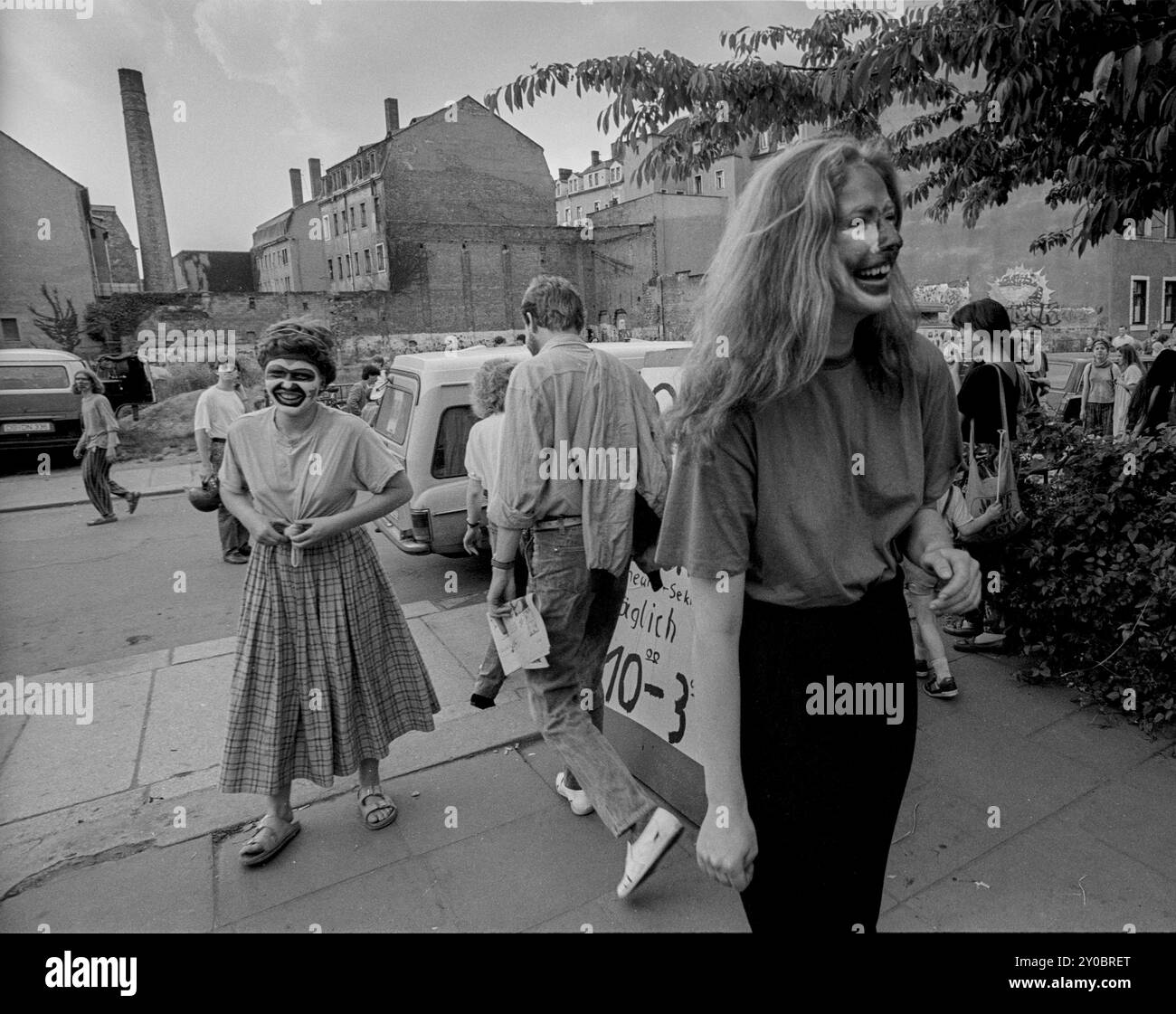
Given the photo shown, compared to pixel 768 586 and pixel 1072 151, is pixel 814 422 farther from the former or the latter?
pixel 1072 151

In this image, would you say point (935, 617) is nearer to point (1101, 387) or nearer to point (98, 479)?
point (1101, 387)

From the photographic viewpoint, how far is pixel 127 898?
2.75 meters

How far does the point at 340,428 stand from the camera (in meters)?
3.02

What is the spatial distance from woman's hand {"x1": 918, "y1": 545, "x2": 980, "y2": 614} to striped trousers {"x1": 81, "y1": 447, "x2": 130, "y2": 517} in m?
10.9

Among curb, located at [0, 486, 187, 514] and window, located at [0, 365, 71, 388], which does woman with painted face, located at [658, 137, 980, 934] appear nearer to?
curb, located at [0, 486, 187, 514]

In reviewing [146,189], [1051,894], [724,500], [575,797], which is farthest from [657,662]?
[146,189]

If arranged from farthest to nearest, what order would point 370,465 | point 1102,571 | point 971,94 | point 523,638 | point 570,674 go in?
point 971,94 → point 1102,571 → point 370,465 → point 570,674 → point 523,638

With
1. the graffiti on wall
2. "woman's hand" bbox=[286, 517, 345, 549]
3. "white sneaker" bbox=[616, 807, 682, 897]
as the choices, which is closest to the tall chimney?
the graffiti on wall

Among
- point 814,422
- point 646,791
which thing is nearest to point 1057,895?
point 646,791

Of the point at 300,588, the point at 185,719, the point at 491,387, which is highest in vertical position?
the point at 491,387

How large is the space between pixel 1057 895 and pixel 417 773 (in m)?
2.61

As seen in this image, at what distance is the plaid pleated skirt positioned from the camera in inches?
115

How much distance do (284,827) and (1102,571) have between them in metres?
3.95

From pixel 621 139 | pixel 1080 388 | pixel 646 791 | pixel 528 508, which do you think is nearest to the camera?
pixel 528 508
